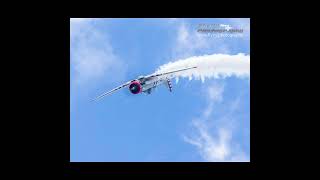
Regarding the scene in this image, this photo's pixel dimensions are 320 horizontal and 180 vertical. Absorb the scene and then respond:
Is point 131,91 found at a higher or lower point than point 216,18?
lower

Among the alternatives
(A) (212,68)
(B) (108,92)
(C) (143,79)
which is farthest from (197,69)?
(B) (108,92)

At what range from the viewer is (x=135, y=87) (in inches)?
1614

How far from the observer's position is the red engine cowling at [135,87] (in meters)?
40.9

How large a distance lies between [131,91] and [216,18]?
29.4ft

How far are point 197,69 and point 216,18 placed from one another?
17.5ft

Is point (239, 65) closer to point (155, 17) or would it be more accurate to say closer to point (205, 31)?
point (205, 31)

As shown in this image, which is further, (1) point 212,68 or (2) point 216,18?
(1) point 212,68

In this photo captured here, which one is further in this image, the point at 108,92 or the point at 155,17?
the point at 108,92

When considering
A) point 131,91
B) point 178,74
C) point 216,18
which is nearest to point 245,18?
point 216,18

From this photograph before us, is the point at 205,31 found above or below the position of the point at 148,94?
above

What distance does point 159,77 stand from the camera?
139ft

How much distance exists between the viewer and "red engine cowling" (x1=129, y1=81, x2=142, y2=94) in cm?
4094

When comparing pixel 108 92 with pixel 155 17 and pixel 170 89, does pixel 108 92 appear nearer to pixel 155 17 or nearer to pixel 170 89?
pixel 170 89

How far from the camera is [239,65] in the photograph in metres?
40.6
